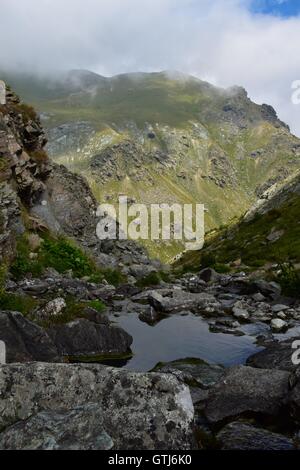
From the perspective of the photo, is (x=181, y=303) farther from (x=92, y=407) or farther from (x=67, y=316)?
(x=92, y=407)

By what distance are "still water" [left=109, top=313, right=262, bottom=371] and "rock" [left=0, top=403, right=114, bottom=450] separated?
32.7ft

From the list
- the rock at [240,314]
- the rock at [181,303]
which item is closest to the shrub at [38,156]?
the rock at [181,303]

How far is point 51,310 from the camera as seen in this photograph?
66.4 ft

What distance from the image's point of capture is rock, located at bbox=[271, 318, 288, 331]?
2677 centimetres

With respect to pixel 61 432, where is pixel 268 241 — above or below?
above

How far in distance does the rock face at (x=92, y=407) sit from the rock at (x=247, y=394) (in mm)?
3949

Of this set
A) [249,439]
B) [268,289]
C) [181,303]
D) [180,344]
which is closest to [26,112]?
[181,303]

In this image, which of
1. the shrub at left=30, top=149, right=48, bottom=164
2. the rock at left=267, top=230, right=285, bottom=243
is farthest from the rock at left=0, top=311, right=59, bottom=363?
the rock at left=267, top=230, right=285, bottom=243

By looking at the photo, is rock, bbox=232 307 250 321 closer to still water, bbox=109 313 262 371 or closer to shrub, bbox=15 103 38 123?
still water, bbox=109 313 262 371

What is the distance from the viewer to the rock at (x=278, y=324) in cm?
2677

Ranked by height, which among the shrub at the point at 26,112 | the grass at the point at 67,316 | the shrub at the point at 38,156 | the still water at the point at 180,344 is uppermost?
the shrub at the point at 26,112

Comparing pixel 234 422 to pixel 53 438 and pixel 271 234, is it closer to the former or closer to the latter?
pixel 53 438

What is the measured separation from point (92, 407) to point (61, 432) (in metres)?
0.76

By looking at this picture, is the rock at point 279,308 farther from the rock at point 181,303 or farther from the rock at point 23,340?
the rock at point 23,340
